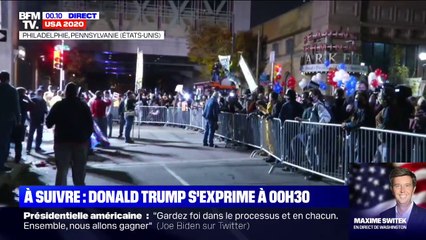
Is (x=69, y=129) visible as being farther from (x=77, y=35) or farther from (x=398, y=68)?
(x=398, y=68)

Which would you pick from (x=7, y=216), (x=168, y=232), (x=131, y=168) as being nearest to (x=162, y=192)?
(x=168, y=232)

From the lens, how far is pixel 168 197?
5.91 m

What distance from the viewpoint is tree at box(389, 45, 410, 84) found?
2131cm

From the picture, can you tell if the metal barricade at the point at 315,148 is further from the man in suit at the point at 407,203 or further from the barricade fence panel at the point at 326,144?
the man in suit at the point at 407,203

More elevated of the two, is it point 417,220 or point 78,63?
point 78,63

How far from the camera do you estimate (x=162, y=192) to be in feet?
19.7

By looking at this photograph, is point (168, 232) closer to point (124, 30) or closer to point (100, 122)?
point (124, 30)

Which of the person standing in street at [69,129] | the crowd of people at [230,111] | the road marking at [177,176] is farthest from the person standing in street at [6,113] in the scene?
the road marking at [177,176]

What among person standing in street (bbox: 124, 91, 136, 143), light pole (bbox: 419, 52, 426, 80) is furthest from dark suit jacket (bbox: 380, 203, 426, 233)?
light pole (bbox: 419, 52, 426, 80)

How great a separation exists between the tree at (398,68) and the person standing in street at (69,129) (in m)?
17.9

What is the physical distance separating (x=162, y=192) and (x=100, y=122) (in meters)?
7.70

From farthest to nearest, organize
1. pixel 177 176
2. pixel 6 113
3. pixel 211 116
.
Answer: pixel 211 116 → pixel 177 176 → pixel 6 113

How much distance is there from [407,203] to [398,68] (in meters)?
17.9

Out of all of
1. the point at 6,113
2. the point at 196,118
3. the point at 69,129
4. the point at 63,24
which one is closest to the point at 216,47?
the point at 196,118
